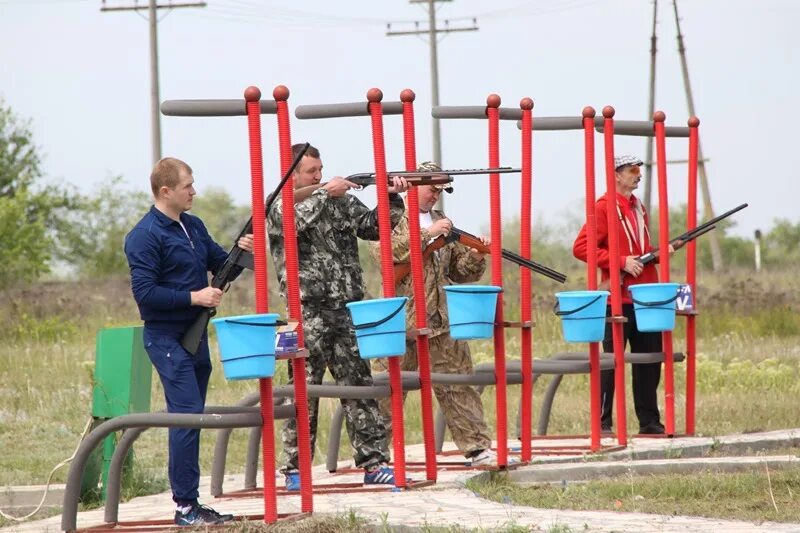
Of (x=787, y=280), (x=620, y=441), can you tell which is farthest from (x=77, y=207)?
(x=620, y=441)

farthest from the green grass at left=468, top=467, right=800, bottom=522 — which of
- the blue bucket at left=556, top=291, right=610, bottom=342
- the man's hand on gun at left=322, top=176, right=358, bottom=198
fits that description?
the man's hand on gun at left=322, top=176, right=358, bottom=198

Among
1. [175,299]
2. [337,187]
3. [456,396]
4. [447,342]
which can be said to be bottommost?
[456,396]

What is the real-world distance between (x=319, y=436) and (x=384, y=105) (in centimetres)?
551

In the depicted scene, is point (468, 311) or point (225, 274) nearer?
point (225, 274)

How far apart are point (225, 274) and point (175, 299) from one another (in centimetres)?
34

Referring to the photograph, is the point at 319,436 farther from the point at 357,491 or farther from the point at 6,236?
the point at 6,236

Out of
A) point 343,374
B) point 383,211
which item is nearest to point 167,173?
point 383,211

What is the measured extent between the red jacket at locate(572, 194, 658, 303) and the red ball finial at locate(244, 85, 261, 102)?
419cm

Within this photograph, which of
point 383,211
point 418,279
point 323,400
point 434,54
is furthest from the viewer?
point 434,54

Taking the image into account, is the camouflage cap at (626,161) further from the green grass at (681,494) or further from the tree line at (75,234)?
the tree line at (75,234)

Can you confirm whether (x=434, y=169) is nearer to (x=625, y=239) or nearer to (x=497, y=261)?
(x=497, y=261)

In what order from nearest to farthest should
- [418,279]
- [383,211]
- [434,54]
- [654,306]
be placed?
[383,211], [418,279], [654,306], [434,54]

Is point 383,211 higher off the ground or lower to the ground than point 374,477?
higher

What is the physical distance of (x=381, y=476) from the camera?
898 cm
